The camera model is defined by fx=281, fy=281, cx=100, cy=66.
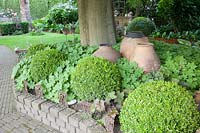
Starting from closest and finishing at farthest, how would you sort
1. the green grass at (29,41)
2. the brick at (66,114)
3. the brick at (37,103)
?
the brick at (66,114) < the brick at (37,103) < the green grass at (29,41)

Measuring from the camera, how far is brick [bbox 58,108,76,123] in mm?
2865

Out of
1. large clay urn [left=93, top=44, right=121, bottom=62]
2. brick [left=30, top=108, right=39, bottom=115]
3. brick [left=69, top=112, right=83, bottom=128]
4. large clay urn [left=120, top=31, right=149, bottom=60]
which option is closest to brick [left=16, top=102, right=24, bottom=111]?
brick [left=30, top=108, right=39, bottom=115]

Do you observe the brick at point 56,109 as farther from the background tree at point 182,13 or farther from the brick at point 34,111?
the background tree at point 182,13

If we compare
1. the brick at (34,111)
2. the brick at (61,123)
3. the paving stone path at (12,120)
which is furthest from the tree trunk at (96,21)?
the brick at (61,123)

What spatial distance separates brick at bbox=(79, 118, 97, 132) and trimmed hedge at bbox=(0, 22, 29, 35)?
12.5 meters

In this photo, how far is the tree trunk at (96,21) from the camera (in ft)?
15.3

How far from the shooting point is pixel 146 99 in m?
2.26

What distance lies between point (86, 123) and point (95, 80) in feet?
1.55

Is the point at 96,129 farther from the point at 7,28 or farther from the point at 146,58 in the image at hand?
the point at 7,28

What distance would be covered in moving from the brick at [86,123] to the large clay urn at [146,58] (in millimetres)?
846

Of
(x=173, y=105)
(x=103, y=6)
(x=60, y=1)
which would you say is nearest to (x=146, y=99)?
(x=173, y=105)

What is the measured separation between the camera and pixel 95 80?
2904 millimetres

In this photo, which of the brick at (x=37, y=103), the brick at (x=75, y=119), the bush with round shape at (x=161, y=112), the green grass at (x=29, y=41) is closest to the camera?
the bush with round shape at (x=161, y=112)

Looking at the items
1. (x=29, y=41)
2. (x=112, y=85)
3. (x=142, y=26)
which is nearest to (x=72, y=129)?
(x=112, y=85)
